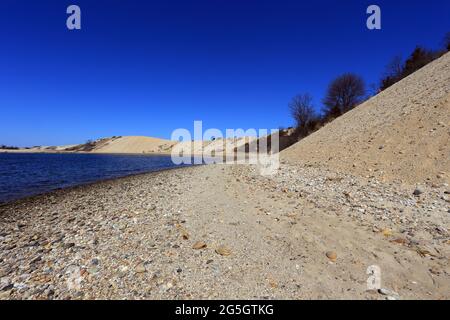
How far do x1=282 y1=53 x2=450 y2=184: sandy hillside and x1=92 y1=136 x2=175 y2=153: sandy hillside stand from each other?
7674 centimetres

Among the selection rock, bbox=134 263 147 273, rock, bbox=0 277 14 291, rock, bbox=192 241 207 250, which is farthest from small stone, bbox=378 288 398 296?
rock, bbox=0 277 14 291

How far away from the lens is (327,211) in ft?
20.9

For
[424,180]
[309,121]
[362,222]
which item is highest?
[309,121]

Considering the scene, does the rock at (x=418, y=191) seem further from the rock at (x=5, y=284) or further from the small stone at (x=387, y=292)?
the rock at (x=5, y=284)

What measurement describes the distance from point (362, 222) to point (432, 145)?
21.7 feet

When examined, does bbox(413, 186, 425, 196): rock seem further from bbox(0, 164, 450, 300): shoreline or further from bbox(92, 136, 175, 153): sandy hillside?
bbox(92, 136, 175, 153): sandy hillside

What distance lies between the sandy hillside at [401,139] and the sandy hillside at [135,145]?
7674 cm

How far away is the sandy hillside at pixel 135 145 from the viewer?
91500 mm

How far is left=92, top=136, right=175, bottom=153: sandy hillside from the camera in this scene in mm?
91500

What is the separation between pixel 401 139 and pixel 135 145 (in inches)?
3841

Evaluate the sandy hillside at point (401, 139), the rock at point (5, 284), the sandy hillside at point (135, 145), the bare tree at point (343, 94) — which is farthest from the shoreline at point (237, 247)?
the sandy hillside at point (135, 145)

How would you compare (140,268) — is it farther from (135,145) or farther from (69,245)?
(135,145)
